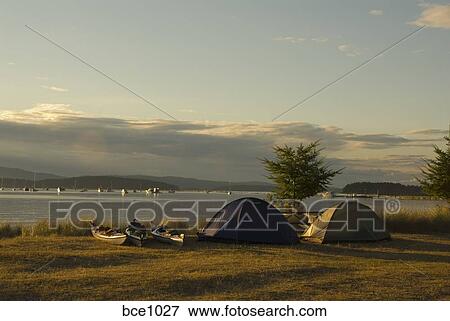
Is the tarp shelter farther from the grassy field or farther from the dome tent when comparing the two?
the dome tent

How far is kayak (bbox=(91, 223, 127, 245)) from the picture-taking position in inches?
816

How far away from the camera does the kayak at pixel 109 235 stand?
2073 centimetres

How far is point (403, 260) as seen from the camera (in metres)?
17.9

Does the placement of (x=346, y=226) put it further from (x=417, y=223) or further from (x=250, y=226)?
(x=417, y=223)

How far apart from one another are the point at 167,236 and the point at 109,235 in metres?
2.27

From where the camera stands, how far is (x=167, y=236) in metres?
21.1

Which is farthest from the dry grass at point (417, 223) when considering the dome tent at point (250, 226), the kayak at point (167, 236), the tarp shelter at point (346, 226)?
the kayak at point (167, 236)

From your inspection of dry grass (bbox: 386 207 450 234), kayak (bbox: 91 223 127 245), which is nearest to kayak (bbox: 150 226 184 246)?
kayak (bbox: 91 223 127 245)

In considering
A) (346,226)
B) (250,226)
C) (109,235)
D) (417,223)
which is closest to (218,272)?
(250,226)

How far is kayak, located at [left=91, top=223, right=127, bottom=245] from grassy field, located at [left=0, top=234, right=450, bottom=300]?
1.27ft

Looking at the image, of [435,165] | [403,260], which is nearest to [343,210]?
[403,260]

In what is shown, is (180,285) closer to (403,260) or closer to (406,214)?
(403,260)

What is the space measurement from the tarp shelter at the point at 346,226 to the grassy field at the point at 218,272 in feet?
3.72
